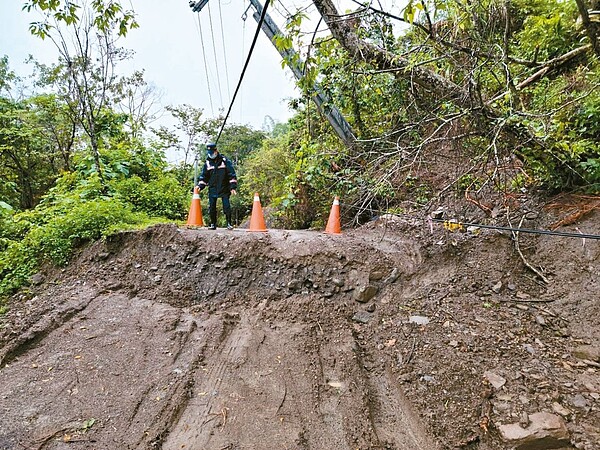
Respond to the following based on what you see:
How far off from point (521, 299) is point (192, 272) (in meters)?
3.42

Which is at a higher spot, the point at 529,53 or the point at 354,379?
the point at 529,53

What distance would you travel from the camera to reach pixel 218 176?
216 inches

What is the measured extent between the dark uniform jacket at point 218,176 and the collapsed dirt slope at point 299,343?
128 cm

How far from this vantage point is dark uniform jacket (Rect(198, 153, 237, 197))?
5.48 m

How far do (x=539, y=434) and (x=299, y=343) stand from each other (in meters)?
1.73

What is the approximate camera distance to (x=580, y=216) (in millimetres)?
3320

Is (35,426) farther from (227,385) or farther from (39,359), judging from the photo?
(227,385)

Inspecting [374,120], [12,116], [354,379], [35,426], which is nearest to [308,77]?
[354,379]

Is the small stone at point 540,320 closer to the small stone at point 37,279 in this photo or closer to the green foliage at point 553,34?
the green foliage at point 553,34

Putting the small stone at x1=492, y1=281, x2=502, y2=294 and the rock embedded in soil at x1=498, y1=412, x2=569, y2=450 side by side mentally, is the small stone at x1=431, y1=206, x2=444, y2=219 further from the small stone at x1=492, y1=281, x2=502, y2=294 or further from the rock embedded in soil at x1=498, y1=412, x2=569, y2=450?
the rock embedded in soil at x1=498, y1=412, x2=569, y2=450

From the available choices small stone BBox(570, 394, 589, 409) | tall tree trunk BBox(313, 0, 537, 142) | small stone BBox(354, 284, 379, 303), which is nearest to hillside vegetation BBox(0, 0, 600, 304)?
tall tree trunk BBox(313, 0, 537, 142)

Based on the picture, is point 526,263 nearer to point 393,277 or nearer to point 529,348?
point 529,348

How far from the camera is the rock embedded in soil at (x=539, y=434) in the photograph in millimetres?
1840

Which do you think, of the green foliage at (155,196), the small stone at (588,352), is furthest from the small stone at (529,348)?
the green foliage at (155,196)
